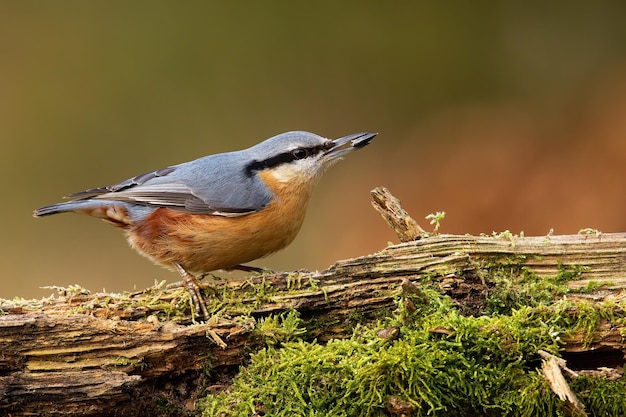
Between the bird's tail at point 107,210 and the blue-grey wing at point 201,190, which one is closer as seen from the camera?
the blue-grey wing at point 201,190

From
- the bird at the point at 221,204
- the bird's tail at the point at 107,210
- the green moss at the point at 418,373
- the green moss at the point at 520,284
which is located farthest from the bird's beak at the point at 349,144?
the green moss at the point at 418,373

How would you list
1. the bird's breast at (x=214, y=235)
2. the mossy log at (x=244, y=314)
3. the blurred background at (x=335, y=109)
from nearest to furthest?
1. the mossy log at (x=244, y=314)
2. the bird's breast at (x=214, y=235)
3. the blurred background at (x=335, y=109)

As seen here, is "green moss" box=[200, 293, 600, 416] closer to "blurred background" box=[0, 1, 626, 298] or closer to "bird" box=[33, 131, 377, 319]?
"bird" box=[33, 131, 377, 319]

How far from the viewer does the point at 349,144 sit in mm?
3688

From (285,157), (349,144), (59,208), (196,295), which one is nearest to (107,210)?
(59,208)

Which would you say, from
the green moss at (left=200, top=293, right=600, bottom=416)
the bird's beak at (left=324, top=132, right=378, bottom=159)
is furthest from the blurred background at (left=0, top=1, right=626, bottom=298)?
the green moss at (left=200, top=293, right=600, bottom=416)

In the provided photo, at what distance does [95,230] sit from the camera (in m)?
6.10

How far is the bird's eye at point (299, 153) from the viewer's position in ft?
12.0

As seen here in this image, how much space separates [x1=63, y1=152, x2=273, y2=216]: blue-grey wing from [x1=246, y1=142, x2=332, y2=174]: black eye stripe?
6 centimetres

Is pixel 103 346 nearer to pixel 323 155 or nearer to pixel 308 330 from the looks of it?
pixel 308 330

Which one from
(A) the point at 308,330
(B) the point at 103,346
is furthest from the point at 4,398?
(A) the point at 308,330

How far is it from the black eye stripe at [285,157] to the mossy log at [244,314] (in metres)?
0.95

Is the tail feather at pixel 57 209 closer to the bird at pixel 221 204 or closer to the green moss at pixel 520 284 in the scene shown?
the bird at pixel 221 204

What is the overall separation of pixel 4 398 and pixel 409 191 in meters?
3.99
